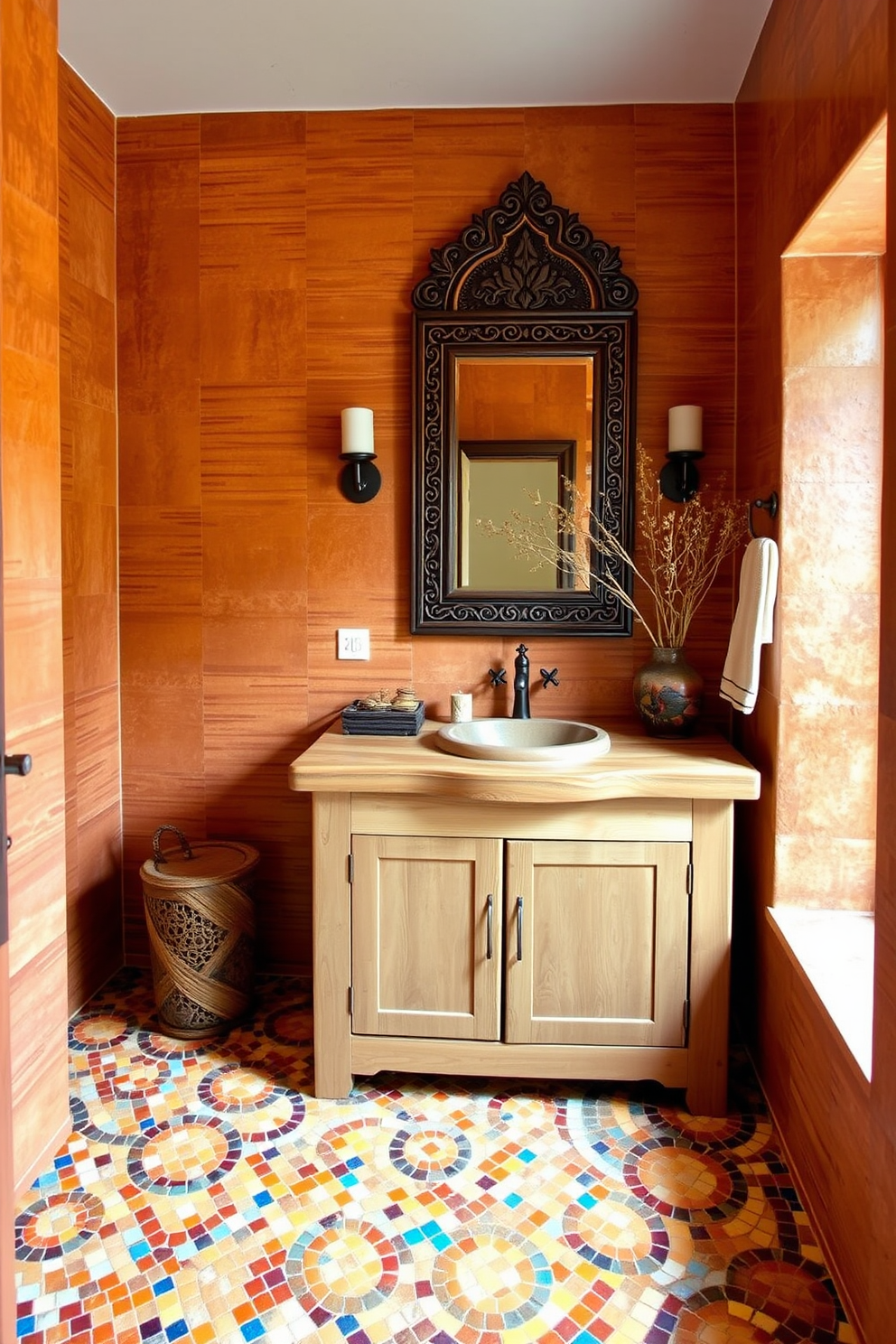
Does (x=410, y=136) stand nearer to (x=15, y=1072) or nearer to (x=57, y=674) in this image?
(x=57, y=674)

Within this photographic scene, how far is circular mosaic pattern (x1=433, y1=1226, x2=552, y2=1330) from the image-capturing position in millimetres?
1491

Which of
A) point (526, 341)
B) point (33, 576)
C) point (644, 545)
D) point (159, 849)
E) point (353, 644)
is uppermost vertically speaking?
point (526, 341)

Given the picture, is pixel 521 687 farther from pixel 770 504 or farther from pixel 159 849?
pixel 159 849

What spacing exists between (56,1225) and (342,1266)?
552 millimetres

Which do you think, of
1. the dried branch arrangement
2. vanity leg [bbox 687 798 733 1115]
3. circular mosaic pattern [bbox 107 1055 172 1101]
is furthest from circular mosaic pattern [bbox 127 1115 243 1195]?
the dried branch arrangement

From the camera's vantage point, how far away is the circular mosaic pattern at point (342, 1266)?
4.97 ft

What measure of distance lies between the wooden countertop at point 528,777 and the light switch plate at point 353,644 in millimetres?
547

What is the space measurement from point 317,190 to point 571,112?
73 centimetres

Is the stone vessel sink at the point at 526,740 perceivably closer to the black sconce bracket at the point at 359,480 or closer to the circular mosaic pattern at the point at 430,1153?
the black sconce bracket at the point at 359,480

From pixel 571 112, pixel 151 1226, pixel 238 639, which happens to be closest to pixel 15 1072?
pixel 151 1226

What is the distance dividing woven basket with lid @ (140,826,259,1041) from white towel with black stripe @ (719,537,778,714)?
134 cm

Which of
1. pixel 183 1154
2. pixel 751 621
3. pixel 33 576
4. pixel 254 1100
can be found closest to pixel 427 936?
pixel 254 1100

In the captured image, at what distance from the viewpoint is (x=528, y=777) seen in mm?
1947

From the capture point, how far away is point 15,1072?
1752 millimetres
